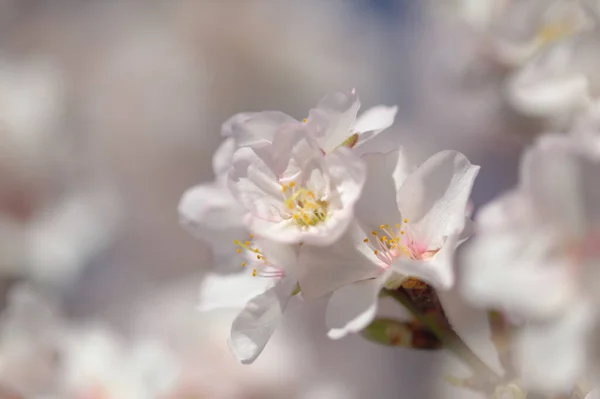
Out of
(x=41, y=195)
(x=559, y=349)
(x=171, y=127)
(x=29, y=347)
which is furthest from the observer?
(x=171, y=127)

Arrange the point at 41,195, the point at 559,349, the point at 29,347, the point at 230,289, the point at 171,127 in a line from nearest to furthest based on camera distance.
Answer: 1. the point at 559,349
2. the point at 230,289
3. the point at 29,347
4. the point at 41,195
5. the point at 171,127

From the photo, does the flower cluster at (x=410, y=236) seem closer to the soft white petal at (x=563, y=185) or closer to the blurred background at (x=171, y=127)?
the soft white petal at (x=563, y=185)

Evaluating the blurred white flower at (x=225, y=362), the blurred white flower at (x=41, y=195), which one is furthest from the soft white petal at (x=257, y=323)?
the blurred white flower at (x=41, y=195)

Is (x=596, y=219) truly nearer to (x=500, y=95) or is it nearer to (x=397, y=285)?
(x=397, y=285)

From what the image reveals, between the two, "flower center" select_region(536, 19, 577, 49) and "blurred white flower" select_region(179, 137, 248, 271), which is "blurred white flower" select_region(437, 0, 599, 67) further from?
"blurred white flower" select_region(179, 137, 248, 271)

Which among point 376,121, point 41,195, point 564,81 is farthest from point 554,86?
point 41,195

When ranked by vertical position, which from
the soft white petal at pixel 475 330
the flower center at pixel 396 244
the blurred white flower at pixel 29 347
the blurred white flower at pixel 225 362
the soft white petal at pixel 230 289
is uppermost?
the flower center at pixel 396 244

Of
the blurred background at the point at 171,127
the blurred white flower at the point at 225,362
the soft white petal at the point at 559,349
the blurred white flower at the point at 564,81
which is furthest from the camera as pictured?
the blurred background at the point at 171,127

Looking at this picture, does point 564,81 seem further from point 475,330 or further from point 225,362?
point 225,362

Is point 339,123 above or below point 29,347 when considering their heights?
above
